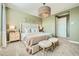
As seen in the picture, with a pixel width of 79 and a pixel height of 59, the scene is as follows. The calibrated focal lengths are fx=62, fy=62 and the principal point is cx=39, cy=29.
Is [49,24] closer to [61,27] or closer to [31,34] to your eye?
[61,27]

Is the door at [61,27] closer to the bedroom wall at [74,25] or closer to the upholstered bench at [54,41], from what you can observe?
the upholstered bench at [54,41]

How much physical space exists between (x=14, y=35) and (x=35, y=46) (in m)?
0.68

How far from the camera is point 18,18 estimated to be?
1.32 meters

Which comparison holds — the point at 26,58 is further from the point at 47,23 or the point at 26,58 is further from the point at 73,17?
the point at 73,17

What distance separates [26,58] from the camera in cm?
115

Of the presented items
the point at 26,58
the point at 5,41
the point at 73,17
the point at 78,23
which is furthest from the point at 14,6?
the point at 78,23

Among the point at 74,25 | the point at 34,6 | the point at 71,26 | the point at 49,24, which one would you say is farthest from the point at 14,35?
the point at 74,25

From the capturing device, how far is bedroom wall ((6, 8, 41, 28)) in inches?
47.6

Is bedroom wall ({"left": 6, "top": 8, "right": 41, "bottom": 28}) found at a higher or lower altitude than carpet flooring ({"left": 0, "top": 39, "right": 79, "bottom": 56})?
higher

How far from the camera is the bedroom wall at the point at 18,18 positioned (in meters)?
1.21

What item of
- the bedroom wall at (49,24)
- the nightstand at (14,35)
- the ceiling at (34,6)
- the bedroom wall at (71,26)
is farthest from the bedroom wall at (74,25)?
the nightstand at (14,35)

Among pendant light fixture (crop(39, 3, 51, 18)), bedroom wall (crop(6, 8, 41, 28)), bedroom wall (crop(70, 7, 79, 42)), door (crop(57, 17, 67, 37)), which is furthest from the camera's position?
bedroom wall (crop(70, 7, 79, 42))

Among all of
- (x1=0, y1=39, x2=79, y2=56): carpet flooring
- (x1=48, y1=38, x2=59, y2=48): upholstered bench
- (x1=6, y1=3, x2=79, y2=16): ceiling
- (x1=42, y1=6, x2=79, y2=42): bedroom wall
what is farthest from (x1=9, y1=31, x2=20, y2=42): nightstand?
(x1=48, y1=38, x2=59, y2=48): upholstered bench

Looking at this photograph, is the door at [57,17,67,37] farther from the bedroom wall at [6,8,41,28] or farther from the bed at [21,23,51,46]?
the bedroom wall at [6,8,41,28]
